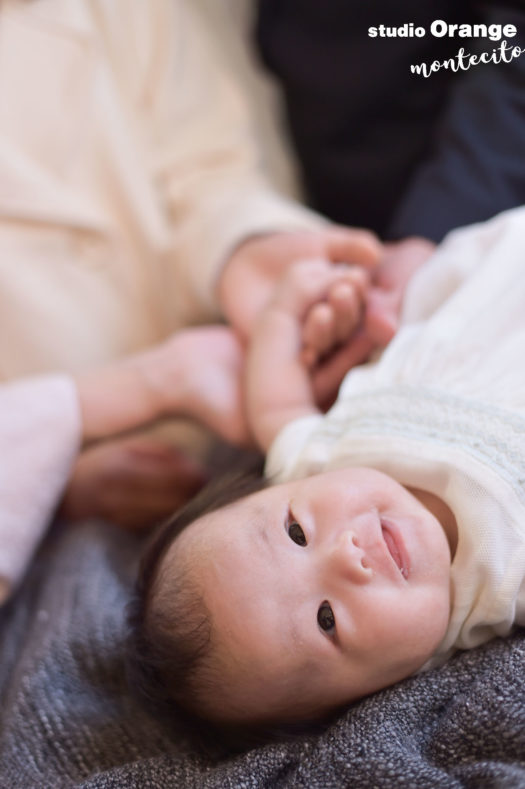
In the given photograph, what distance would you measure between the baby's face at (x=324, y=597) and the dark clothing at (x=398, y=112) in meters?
0.43

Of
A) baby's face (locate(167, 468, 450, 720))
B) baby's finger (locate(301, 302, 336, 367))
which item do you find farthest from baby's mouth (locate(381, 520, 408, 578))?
baby's finger (locate(301, 302, 336, 367))

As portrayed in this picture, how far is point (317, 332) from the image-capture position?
842 millimetres

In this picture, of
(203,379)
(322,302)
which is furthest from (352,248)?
(203,379)

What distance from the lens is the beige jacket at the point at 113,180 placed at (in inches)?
40.6

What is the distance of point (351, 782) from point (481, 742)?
97 millimetres

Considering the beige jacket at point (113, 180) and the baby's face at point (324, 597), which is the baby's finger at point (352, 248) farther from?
the baby's face at point (324, 597)

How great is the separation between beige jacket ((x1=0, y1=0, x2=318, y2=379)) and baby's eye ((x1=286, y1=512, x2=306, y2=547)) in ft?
1.47

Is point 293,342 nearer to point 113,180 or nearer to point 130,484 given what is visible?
point 130,484

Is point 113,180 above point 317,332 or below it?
above

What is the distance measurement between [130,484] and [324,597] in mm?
393

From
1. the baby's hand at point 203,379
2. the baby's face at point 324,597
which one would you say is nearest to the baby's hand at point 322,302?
the baby's hand at point 203,379

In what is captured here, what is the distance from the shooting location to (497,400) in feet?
2.21

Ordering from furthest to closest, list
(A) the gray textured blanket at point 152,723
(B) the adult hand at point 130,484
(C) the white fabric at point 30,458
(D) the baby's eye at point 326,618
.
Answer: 1. (B) the adult hand at point 130,484
2. (C) the white fabric at point 30,458
3. (D) the baby's eye at point 326,618
4. (A) the gray textured blanket at point 152,723

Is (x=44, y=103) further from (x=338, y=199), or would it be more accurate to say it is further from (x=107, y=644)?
(x=107, y=644)
